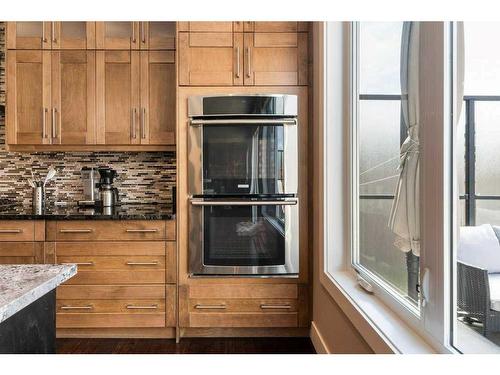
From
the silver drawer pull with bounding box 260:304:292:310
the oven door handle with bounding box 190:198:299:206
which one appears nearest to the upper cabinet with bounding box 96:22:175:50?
the oven door handle with bounding box 190:198:299:206

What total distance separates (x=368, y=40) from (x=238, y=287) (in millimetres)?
1678

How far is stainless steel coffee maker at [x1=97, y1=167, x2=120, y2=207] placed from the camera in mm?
2758

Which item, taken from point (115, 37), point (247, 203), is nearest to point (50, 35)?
point (115, 37)

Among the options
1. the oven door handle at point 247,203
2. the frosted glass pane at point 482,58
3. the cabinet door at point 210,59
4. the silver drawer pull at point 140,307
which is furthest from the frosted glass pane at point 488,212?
the silver drawer pull at point 140,307

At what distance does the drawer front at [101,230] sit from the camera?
2.36 metres

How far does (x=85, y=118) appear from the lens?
104 inches

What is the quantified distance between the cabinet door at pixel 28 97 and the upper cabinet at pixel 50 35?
6 cm

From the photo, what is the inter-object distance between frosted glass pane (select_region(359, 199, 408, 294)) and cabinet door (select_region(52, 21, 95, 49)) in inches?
86.7

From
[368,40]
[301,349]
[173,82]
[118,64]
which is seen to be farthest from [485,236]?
[118,64]

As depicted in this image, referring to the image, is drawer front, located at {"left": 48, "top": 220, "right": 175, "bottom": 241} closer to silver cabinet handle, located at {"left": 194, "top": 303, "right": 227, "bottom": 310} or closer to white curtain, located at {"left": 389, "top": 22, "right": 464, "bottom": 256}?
silver cabinet handle, located at {"left": 194, "top": 303, "right": 227, "bottom": 310}

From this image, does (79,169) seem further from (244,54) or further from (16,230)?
(244,54)

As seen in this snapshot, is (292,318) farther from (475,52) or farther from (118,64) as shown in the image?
(118,64)

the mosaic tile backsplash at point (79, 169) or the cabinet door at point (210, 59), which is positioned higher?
the cabinet door at point (210, 59)

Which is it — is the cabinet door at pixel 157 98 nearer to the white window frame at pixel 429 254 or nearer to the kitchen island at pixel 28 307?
the white window frame at pixel 429 254
